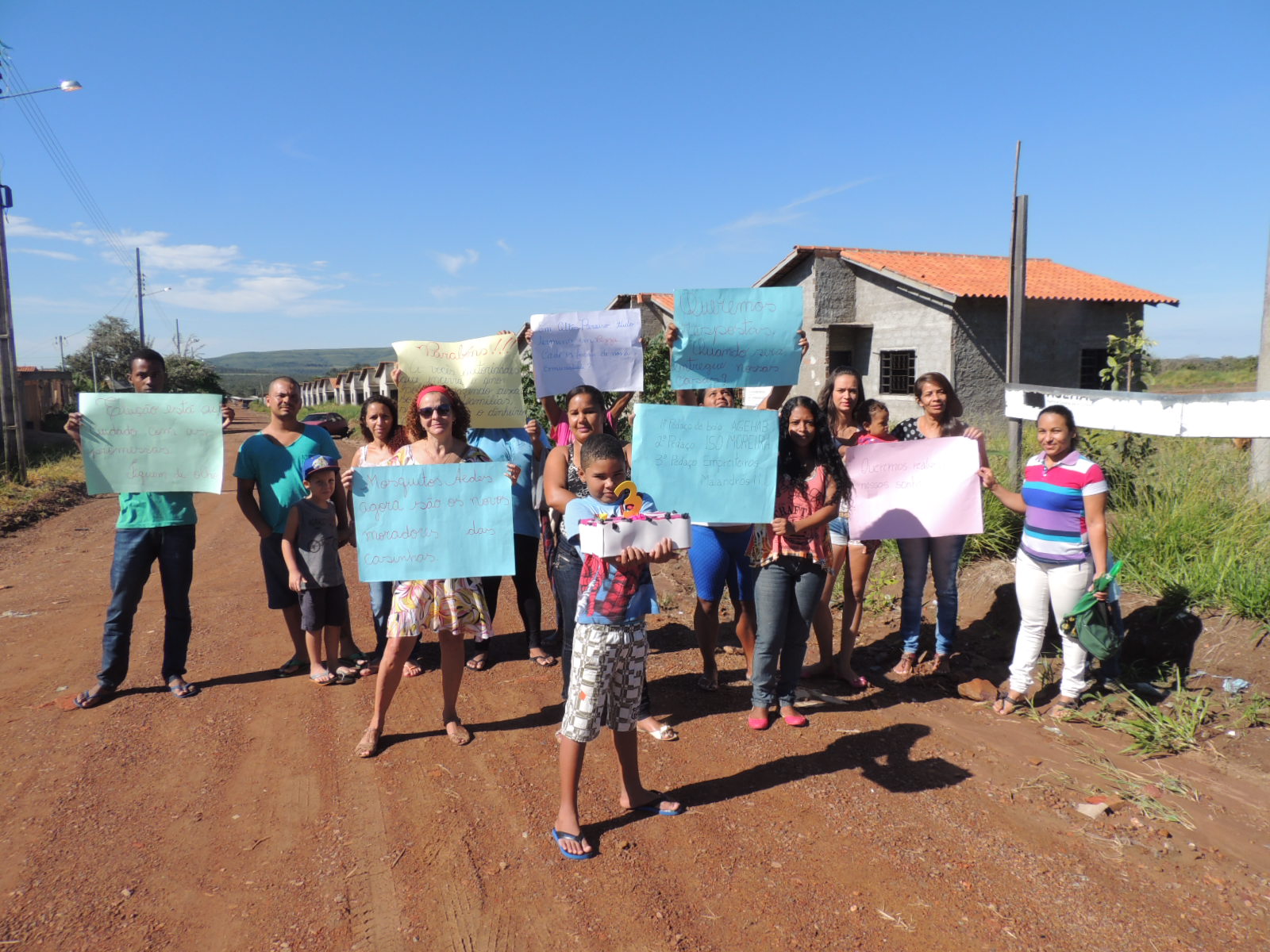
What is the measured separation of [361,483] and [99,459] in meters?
1.91

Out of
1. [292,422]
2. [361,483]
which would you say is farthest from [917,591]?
[292,422]

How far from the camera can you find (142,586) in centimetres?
488

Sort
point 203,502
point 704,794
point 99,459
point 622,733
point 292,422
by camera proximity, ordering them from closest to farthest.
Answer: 1. point 622,733
2. point 704,794
3. point 99,459
4. point 292,422
5. point 203,502

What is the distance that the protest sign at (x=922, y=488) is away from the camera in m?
4.82

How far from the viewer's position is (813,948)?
271 centimetres

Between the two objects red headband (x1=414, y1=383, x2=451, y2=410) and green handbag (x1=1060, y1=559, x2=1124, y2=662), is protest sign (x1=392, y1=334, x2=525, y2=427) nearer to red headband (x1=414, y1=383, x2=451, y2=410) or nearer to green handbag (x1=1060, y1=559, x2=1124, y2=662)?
red headband (x1=414, y1=383, x2=451, y2=410)

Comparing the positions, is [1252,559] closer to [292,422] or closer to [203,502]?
[292,422]

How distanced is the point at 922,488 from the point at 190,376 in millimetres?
51227

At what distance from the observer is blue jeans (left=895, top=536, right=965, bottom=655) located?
508cm

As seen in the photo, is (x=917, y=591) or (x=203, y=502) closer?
(x=917, y=591)

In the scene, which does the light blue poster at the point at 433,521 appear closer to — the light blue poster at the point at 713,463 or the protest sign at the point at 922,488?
the light blue poster at the point at 713,463

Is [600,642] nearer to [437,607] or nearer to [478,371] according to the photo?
[437,607]

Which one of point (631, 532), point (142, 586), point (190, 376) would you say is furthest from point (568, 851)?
point (190, 376)

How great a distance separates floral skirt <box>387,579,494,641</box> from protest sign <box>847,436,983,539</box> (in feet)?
→ 7.90
